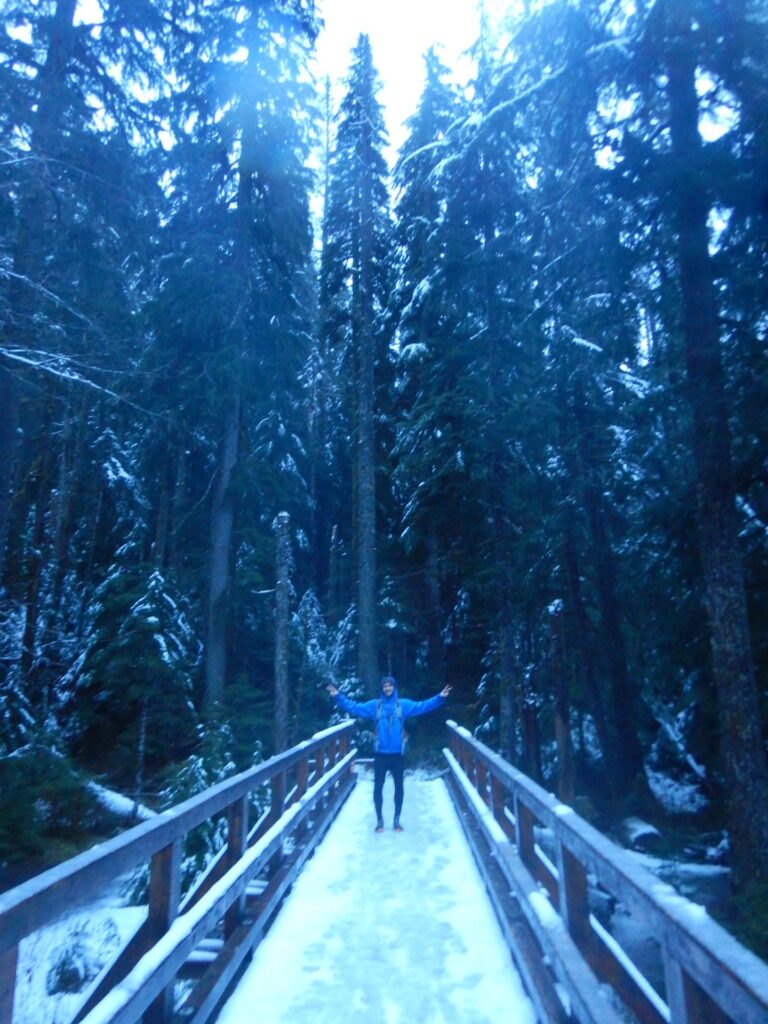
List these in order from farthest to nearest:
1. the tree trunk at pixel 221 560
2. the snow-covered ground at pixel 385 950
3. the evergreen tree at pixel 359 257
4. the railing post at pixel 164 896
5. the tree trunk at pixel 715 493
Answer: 1. the evergreen tree at pixel 359 257
2. the tree trunk at pixel 221 560
3. the tree trunk at pixel 715 493
4. the snow-covered ground at pixel 385 950
5. the railing post at pixel 164 896

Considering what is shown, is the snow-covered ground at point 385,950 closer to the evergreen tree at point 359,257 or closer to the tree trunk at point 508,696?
the tree trunk at point 508,696

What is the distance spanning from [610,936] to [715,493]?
670cm

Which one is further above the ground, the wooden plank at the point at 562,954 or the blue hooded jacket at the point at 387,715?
the blue hooded jacket at the point at 387,715

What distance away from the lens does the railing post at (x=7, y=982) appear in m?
2.51

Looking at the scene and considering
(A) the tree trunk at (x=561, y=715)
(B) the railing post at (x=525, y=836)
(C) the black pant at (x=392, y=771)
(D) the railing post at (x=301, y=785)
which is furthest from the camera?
Result: (A) the tree trunk at (x=561, y=715)

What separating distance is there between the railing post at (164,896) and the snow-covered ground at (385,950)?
0.67m

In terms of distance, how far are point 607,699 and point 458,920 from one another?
15151mm

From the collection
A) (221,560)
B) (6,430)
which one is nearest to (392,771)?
(6,430)

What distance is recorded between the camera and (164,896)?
409cm

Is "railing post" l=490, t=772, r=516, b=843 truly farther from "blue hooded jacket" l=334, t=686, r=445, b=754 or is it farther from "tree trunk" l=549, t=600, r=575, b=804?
"tree trunk" l=549, t=600, r=575, b=804

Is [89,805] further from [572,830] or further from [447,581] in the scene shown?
[447,581]

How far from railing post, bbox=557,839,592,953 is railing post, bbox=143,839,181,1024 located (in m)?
1.98

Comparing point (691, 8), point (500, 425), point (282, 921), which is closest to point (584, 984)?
point (282, 921)

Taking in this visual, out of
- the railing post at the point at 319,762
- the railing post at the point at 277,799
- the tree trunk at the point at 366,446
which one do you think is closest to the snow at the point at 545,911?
the railing post at the point at 277,799
